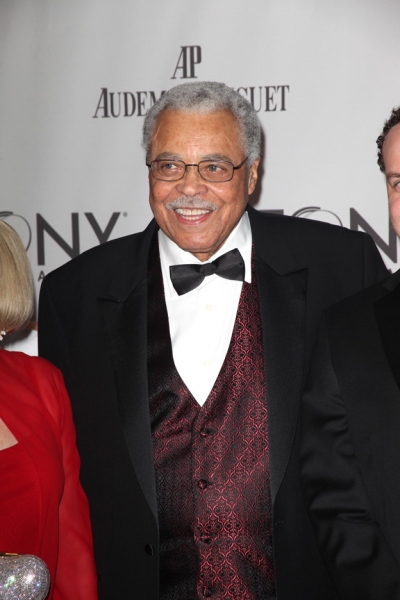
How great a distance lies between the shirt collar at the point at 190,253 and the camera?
2174 mm

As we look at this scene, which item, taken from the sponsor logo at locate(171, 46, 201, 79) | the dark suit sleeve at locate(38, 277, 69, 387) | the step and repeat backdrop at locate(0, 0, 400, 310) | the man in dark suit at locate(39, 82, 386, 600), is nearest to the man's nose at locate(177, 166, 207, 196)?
the man in dark suit at locate(39, 82, 386, 600)

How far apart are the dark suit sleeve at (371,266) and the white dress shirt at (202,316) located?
34 cm

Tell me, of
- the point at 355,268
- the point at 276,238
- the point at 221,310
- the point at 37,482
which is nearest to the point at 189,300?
the point at 221,310

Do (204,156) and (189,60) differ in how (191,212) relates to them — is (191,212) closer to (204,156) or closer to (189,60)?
(204,156)

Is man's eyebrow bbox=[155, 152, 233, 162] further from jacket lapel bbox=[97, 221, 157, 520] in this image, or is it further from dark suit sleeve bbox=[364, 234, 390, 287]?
dark suit sleeve bbox=[364, 234, 390, 287]

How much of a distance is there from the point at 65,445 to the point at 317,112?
5.22 ft

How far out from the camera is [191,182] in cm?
203

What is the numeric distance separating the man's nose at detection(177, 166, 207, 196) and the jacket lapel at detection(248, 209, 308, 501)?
10.1 inches

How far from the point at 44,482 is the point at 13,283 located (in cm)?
50

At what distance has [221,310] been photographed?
2129 mm

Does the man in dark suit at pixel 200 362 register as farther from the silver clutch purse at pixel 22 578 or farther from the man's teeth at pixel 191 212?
the silver clutch purse at pixel 22 578

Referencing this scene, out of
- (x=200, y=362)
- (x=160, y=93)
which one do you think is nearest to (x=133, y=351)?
(x=200, y=362)

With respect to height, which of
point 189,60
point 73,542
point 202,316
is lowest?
point 73,542

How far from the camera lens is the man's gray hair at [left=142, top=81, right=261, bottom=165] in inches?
82.0
